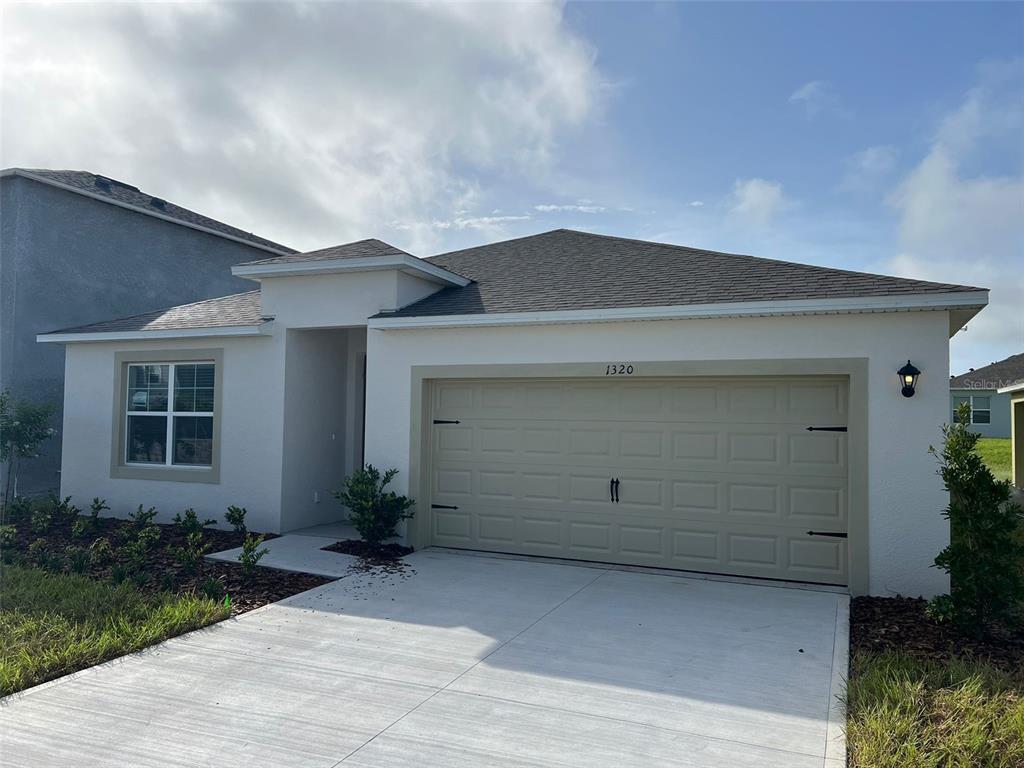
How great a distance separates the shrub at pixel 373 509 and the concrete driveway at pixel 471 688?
6.00 feet

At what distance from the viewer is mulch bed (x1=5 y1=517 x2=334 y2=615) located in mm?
7688

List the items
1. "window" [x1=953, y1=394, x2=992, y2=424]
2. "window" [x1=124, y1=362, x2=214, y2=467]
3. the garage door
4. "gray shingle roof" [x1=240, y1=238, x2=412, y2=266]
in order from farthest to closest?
1. "window" [x1=953, y1=394, x2=992, y2=424]
2. "window" [x1=124, y1=362, x2=214, y2=467]
3. "gray shingle roof" [x1=240, y1=238, x2=412, y2=266]
4. the garage door

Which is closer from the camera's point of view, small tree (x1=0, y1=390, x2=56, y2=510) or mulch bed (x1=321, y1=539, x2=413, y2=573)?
mulch bed (x1=321, y1=539, x2=413, y2=573)

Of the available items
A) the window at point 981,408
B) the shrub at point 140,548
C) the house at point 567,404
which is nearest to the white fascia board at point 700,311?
the house at point 567,404

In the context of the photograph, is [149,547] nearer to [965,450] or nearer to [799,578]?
[799,578]

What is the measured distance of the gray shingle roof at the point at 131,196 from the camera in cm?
1515

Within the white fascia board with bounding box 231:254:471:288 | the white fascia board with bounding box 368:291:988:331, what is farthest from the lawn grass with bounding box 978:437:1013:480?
the white fascia board with bounding box 231:254:471:288

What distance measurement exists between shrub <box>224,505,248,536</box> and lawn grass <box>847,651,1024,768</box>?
8.41 meters

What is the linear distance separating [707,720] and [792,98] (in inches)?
371

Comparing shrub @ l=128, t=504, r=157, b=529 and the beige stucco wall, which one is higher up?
the beige stucco wall

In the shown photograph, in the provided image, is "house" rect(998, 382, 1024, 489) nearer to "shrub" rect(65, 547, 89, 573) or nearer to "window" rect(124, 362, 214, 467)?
"window" rect(124, 362, 214, 467)

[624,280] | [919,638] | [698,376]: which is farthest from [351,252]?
[919,638]

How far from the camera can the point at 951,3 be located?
8.52 metres

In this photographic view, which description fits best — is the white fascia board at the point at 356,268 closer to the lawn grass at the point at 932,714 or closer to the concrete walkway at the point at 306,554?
the concrete walkway at the point at 306,554
